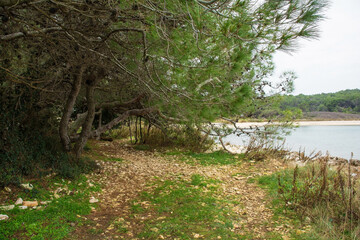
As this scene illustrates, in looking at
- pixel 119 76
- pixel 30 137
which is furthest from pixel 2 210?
pixel 119 76

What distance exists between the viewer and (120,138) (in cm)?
931

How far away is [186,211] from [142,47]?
2339 millimetres

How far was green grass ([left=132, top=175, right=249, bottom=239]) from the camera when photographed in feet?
8.95

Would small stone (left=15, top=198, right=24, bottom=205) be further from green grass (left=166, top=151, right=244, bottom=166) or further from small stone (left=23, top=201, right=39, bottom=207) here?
green grass (left=166, top=151, right=244, bottom=166)

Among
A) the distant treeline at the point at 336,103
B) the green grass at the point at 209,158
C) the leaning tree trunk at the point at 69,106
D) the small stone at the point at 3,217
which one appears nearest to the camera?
the small stone at the point at 3,217

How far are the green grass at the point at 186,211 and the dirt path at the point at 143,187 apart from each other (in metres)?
0.15

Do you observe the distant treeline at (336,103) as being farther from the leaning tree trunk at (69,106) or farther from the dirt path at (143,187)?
the leaning tree trunk at (69,106)

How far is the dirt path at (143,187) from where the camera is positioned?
9.38 feet

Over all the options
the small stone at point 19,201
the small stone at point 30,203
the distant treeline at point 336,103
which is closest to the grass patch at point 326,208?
the small stone at point 30,203

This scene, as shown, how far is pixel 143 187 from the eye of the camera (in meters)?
4.23

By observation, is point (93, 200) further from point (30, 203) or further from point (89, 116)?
point (89, 116)

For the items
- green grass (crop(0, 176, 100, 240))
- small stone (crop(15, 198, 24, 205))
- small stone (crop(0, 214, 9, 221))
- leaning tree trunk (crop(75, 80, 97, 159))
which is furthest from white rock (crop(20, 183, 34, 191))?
leaning tree trunk (crop(75, 80, 97, 159))

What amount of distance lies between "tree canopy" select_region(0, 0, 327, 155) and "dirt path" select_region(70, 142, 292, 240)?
99 cm

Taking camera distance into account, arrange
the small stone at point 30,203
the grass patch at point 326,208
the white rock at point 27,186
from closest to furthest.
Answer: the grass patch at point 326,208
the small stone at point 30,203
the white rock at point 27,186
